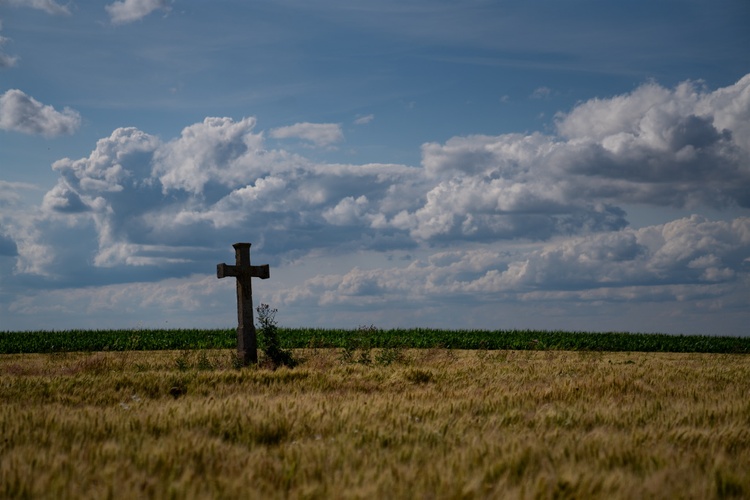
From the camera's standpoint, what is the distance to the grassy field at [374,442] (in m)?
4.93

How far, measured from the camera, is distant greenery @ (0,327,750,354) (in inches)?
1273

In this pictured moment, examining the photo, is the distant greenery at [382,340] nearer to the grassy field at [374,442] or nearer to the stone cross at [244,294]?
the stone cross at [244,294]

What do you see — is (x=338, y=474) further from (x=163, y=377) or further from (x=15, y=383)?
(x=15, y=383)

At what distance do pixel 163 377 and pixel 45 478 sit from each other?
731 centimetres

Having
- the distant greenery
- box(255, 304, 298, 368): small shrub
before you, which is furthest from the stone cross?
the distant greenery

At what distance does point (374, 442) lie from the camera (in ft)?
21.3

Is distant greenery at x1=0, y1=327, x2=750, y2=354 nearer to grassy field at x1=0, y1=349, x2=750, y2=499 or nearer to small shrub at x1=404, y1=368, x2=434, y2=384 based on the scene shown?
small shrub at x1=404, y1=368, x2=434, y2=384

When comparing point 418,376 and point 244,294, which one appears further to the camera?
point 244,294

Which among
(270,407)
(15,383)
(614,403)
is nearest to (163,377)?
(15,383)

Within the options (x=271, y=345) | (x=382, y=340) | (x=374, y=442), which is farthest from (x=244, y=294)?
(x=382, y=340)

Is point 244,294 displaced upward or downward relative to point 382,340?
upward

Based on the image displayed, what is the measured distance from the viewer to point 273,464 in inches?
218

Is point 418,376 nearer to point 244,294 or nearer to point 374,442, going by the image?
point 244,294

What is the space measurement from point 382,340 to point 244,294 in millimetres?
18145
